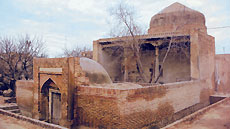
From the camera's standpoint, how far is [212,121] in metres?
7.98

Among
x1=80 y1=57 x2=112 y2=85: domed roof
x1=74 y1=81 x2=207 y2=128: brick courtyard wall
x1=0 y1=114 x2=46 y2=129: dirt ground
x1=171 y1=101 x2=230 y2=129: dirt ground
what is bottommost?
x1=0 y1=114 x2=46 y2=129: dirt ground

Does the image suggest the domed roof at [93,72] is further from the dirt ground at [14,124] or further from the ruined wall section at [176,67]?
the ruined wall section at [176,67]

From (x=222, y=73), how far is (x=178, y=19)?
5655 mm

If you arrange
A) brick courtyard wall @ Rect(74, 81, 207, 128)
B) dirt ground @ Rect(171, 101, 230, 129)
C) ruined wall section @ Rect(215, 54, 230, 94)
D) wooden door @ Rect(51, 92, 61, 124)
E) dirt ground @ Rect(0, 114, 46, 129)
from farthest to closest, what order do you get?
1. ruined wall section @ Rect(215, 54, 230, 94)
2. wooden door @ Rect(51, 92, 61, 124)
3. dirt ground @ Rect(0, 114, 46, 129)
4. dirt ground @ Rect(171, 101, 230, 129)
5. brick courtyard wall @ Rect(74, 81, 207, 128)

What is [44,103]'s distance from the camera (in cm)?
998

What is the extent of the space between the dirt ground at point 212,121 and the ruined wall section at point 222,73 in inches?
249

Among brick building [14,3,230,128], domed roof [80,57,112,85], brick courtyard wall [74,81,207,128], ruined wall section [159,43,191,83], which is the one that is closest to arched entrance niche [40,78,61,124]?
brick building [14,3,230,128]

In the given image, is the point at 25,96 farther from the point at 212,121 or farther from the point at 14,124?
the point at 212,121

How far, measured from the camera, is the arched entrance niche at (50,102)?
929cm

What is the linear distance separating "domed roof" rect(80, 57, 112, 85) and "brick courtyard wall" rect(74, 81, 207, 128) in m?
0.97

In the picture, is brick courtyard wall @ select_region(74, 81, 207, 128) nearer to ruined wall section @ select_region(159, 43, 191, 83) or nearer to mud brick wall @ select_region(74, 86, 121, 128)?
mud brick wall @ select_region(74, 86, 121, 128)

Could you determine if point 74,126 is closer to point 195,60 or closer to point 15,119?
point 15,119

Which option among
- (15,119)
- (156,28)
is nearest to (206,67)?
(156,28)

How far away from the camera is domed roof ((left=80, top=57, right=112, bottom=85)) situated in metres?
8.75
